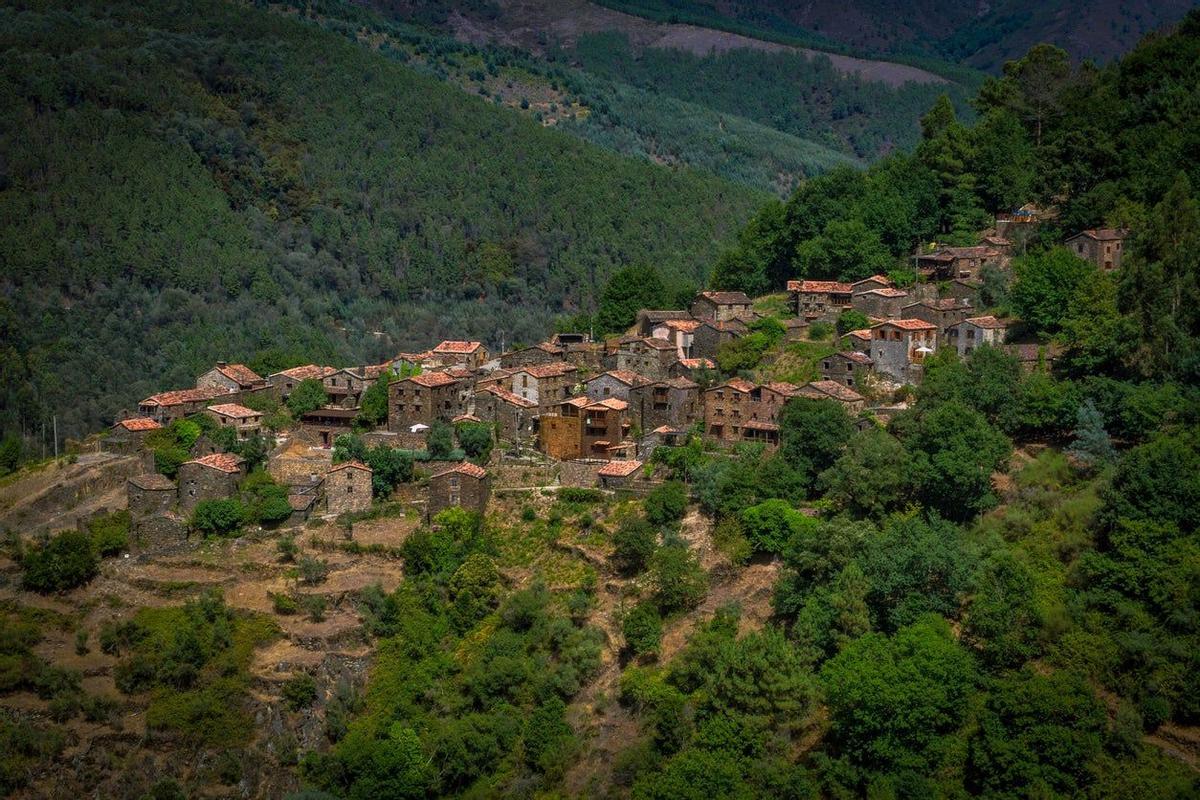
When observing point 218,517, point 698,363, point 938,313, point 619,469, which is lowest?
point 218,517

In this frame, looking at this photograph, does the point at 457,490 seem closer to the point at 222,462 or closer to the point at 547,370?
the point at 547,370

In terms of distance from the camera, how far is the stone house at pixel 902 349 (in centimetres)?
5959

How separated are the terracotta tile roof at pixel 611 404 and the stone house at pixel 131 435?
56.2ft

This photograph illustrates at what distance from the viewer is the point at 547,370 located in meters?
63.6

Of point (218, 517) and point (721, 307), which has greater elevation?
point (721, 307)

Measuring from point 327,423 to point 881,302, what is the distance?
22347 millimetres

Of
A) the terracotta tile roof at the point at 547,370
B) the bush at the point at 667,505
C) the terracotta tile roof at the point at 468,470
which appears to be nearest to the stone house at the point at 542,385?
the terracotta tile roof at the point at 547,370

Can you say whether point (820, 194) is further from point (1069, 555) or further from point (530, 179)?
point (530, 179)

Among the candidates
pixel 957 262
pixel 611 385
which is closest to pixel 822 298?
pixel 957 262

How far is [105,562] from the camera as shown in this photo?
56688mm

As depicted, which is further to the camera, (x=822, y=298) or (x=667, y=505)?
(x=822, y=298)

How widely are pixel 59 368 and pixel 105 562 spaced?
36799 mm

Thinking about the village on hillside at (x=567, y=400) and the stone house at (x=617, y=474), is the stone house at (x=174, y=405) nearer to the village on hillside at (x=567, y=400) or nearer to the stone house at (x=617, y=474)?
the village on hillside at (x=567, y=400)

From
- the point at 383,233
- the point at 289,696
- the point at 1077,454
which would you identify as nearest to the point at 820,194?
the point at 1077,454
